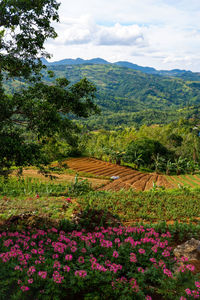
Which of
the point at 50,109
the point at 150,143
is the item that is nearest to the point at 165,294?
the point at 50,109

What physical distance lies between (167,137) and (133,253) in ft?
206

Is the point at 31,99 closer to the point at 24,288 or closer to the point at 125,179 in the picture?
the point at 24,288

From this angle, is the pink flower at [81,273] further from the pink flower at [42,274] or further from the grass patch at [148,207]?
the grass patch at [148,207]

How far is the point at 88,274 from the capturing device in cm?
445

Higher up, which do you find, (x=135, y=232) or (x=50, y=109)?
(x=50, y=109)

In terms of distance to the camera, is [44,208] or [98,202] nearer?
[44,208]

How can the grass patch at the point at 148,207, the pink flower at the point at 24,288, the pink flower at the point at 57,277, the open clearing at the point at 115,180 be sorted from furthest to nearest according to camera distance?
the open clearing at the point at 115,180 → the grass patch at the point at 148,207 → the pink flower at the point at 57,277 → the pink flower at the point at 24,288

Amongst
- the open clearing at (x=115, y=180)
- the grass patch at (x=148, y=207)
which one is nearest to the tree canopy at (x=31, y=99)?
the grass patch at (x=148, y=207)

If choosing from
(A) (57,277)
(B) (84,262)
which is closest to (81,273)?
(A) (57,277)

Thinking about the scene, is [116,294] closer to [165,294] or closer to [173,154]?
[165,294]

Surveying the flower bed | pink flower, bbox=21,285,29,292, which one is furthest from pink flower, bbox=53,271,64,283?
pink flower, bbox=21,285,29,292

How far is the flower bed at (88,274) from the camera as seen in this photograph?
161 inches

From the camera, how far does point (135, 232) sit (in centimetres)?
678

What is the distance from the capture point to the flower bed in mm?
4082
